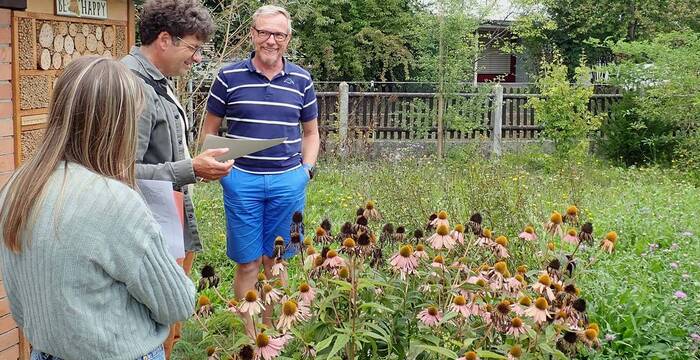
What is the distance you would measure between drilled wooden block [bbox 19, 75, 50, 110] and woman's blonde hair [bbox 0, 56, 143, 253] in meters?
1.79

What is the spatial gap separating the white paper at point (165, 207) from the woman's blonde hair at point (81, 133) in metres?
1.04

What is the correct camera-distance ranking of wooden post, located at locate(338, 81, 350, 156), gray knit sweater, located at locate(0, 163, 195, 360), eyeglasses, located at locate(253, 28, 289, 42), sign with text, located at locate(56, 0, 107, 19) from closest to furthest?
1. gray knit sweater, located at locate(0, 163, 195, 360)
2. sign with text, located at locate(56, 0, 107, 19)
3. eyeglasses, located at locate(253, 28, 289, 42)
4. wooden post, located at locate(338, 81, 350, 156)

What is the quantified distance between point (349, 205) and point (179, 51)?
4.98 meters

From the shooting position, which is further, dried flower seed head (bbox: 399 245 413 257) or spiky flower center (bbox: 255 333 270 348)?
dried flower seed head (bbox: 399 245 413 257)

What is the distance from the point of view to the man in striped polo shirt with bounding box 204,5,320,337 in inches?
158

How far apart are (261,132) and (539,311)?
1857mm

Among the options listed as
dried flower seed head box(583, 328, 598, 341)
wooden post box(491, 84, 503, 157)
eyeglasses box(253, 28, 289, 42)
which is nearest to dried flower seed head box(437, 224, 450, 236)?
dried flower seed head box(583, 328, 598, 341)

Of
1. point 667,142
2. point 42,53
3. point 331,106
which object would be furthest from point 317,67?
point 42,53

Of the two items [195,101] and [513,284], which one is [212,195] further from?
[513,284]

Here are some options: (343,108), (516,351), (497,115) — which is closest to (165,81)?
(516,351)

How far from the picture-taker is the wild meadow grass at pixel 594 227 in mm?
4109

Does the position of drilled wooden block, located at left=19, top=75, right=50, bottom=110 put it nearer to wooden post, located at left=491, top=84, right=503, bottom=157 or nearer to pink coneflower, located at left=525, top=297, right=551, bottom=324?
pink coneflower, located at left=525, top=297, right=551, bottom=324

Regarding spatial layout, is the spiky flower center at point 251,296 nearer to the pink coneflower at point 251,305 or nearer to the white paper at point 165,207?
the pink coneflower at point 251,305

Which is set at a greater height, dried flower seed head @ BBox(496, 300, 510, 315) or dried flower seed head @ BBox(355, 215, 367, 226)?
dried flower seed head @ BBox(355, 215, 367, 226)
